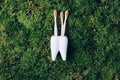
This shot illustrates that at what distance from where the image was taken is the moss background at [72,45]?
16.7 ft

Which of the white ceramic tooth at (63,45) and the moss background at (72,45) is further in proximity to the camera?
the moss background at (72,45)

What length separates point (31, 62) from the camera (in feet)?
16.7

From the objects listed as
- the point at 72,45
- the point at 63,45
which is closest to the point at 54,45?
the point at 63,45

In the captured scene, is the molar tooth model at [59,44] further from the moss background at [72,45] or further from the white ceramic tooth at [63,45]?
the moss background at [72,45]

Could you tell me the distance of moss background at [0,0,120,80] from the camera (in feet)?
16.7

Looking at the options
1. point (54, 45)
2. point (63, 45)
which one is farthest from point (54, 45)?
point (63, 45)

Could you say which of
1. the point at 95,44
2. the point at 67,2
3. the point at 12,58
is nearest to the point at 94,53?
the point at 95,44

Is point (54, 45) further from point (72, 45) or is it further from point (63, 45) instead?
point (72, 45)

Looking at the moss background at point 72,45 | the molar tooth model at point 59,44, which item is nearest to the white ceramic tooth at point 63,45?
the molar tooth model at point 59,44

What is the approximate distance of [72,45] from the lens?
16.7 ft

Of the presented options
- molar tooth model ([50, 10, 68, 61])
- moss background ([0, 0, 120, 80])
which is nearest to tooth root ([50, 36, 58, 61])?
molar tooth model ([50, 10, 68, 61])

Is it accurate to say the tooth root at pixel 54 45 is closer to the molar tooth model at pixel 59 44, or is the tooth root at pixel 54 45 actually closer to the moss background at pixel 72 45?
the molar tooth model at pixel 59 44

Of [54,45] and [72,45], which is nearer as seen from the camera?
[54,45]

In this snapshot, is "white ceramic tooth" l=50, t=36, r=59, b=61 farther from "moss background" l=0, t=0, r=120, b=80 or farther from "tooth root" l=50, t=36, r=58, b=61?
"moss background" l=0, t=0, r=120, b=80
